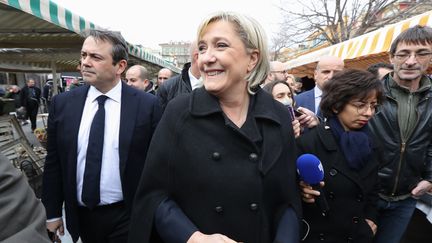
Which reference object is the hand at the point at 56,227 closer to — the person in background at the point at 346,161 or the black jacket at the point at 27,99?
the person in background at the point at 346,161

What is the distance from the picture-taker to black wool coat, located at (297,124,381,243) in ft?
6.92

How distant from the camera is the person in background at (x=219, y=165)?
1.50 meters

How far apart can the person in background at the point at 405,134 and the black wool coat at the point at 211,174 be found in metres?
1.60

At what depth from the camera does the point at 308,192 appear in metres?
1.80

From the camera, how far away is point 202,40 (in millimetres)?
1626

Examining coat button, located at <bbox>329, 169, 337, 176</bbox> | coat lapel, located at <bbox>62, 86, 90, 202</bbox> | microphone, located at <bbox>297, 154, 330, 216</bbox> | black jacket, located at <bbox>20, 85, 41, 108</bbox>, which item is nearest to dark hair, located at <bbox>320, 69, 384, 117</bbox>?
coat button, located at <bbox>329, 169, 337, 176</bbox>

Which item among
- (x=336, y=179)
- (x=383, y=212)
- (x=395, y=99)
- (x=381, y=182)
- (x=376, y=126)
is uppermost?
(x=395, y=99)

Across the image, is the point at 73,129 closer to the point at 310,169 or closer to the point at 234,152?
the point at 234,152

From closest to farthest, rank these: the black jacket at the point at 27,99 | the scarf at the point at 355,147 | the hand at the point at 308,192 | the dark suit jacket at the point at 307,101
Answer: the hand at the point at 308,192
the scarf at the point at 355,147
the dark suit jacket at the point at 307,101
the black jacket at the point at 27,99

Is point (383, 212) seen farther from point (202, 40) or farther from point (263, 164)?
point (202, 40)

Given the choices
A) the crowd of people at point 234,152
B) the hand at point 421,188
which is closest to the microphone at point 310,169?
the crowd of people at point 234,152

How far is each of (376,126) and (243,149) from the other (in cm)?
177

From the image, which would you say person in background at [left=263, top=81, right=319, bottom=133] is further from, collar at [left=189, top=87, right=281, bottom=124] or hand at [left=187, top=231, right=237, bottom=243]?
hand at [left=187, top=231, right=237, bottom=243]

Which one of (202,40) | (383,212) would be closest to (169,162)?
(202,40)
